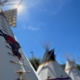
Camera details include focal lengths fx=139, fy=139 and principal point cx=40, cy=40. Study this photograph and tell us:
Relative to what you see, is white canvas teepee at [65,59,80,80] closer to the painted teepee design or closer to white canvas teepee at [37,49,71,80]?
white canvas teepee at [37,49,71,80]

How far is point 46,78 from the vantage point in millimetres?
10664

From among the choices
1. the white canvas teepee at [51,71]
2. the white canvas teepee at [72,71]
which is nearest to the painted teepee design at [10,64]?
the white canvas teepee at [51,71]

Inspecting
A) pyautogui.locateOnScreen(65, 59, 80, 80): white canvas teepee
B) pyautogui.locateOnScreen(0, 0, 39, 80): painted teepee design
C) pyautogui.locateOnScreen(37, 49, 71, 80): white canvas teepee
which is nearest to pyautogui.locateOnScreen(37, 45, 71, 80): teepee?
pyautogui.locateOnScreen(37, 49, 71, 80): white canvas teepee

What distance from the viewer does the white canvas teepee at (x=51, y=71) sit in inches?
422

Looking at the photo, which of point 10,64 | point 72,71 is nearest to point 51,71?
point 72,71

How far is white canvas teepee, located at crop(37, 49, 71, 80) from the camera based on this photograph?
1071cm

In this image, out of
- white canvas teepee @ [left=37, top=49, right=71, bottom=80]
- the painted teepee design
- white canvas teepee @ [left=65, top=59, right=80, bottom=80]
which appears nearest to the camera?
the painted teepee design

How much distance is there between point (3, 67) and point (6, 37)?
1820 mm

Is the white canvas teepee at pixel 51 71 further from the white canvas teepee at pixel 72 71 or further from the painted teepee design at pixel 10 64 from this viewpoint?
the painted teepee design at pixel 10 64

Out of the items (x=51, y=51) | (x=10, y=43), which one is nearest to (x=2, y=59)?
(x=10, y=43)

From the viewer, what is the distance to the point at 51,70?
36.4 ft

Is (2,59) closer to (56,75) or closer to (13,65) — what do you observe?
(13,65)

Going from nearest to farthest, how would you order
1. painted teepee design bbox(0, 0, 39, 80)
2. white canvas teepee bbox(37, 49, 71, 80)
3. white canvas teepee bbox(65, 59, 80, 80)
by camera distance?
painted teepee design bbox(0, 0, 39, 80) → white canvas teepee bbox(37, 49, 71, 80) → white canvas teepee bbox(65, 59, 80, 80)

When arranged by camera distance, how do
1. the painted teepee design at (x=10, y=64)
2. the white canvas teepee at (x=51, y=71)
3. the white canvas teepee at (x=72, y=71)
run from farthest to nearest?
the white canvas teepee at (x=72, y=71) → the white canvas teepee at (x=51, y=71) → the painted teepee design at (x=10, y=64)
